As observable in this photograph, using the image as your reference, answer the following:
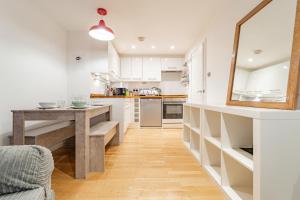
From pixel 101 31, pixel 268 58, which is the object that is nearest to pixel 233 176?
pixel 268 58

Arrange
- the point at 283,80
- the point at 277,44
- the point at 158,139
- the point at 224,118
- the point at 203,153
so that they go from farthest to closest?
the point at 158,139, the point at 203,153, the point at 224,118, the point at 277,44, the point at 283,80

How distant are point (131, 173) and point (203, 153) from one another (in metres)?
0.88

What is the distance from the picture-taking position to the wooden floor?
143cm

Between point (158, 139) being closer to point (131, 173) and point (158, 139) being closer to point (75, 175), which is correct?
point (131, 173)

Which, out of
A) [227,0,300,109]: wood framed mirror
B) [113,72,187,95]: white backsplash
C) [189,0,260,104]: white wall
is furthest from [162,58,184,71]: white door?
[227,0,300,109]: wood framed mirror

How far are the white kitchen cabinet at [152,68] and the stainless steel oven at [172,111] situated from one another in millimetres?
1050

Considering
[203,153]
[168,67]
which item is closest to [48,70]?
[203,153]

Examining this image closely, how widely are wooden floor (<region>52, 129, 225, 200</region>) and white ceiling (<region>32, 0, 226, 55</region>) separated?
2205 mm

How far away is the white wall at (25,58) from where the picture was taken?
6.06 ft

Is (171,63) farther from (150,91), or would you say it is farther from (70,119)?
(70,119)

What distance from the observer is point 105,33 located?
2373 millimetres

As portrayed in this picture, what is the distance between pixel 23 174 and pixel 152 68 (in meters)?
4.69

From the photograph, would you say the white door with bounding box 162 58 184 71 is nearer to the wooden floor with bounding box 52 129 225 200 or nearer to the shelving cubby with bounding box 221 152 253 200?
the wooden floor with bounding box 52 129 225 200

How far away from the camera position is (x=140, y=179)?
5.58 ft
